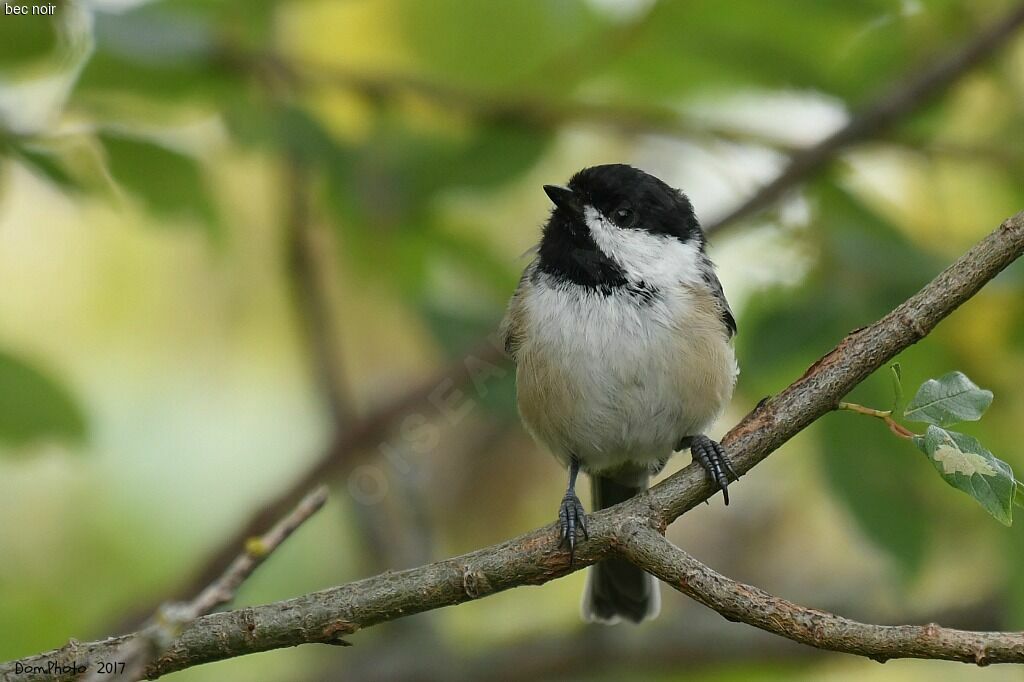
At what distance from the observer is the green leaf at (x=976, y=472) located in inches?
70.5

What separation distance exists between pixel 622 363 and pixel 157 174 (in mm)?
1505

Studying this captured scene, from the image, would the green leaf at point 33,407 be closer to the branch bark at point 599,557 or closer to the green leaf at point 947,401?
the branch bark at point 599,557

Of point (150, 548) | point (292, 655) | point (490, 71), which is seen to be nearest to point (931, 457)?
point (490, 71)

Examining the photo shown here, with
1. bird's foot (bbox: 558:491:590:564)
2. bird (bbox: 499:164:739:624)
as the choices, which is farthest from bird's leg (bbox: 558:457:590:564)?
bird (bbox: 499:164:739:624)

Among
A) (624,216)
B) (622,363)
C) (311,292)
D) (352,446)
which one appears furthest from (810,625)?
(311,292)

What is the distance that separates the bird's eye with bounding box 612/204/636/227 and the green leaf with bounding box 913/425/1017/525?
1781 millimetres

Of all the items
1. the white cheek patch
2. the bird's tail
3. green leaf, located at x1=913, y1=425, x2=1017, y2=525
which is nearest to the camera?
green leaf, located at x1=913, y1=425, x2=1017, y2=525

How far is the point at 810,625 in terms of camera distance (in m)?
2.05

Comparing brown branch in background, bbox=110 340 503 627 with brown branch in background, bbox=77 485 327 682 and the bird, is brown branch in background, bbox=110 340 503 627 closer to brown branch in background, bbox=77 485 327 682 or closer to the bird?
the bird

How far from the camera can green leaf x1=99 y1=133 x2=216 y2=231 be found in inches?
124

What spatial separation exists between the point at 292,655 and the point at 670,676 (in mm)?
2338

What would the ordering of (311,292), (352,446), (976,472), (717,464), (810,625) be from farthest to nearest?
1. (311,292)
2. (352,446)
3. (717,464)
4. (810,625)
5. (976,472)

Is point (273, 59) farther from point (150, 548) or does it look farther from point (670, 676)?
point (670, 676)

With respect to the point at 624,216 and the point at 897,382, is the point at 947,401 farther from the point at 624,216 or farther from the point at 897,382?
the point at 624,216
